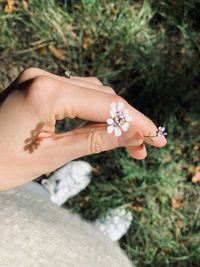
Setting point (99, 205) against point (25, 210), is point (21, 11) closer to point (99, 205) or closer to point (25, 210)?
point (99, 205)

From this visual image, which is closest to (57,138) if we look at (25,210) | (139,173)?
(25,210)

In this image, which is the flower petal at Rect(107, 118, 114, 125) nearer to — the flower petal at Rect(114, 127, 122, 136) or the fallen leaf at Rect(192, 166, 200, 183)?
the flower petal at Rect(114, 127, 122, 136)

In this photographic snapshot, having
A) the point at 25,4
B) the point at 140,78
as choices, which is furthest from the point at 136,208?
the point at 25,4

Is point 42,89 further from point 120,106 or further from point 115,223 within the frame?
point 115,223

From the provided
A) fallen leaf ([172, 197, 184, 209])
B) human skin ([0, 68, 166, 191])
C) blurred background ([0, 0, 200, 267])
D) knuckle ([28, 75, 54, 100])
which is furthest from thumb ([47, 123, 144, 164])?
fallen leaf ([172, 197, 184, 209])

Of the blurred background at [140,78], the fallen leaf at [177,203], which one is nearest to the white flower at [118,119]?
the blurred background at [140,78]
